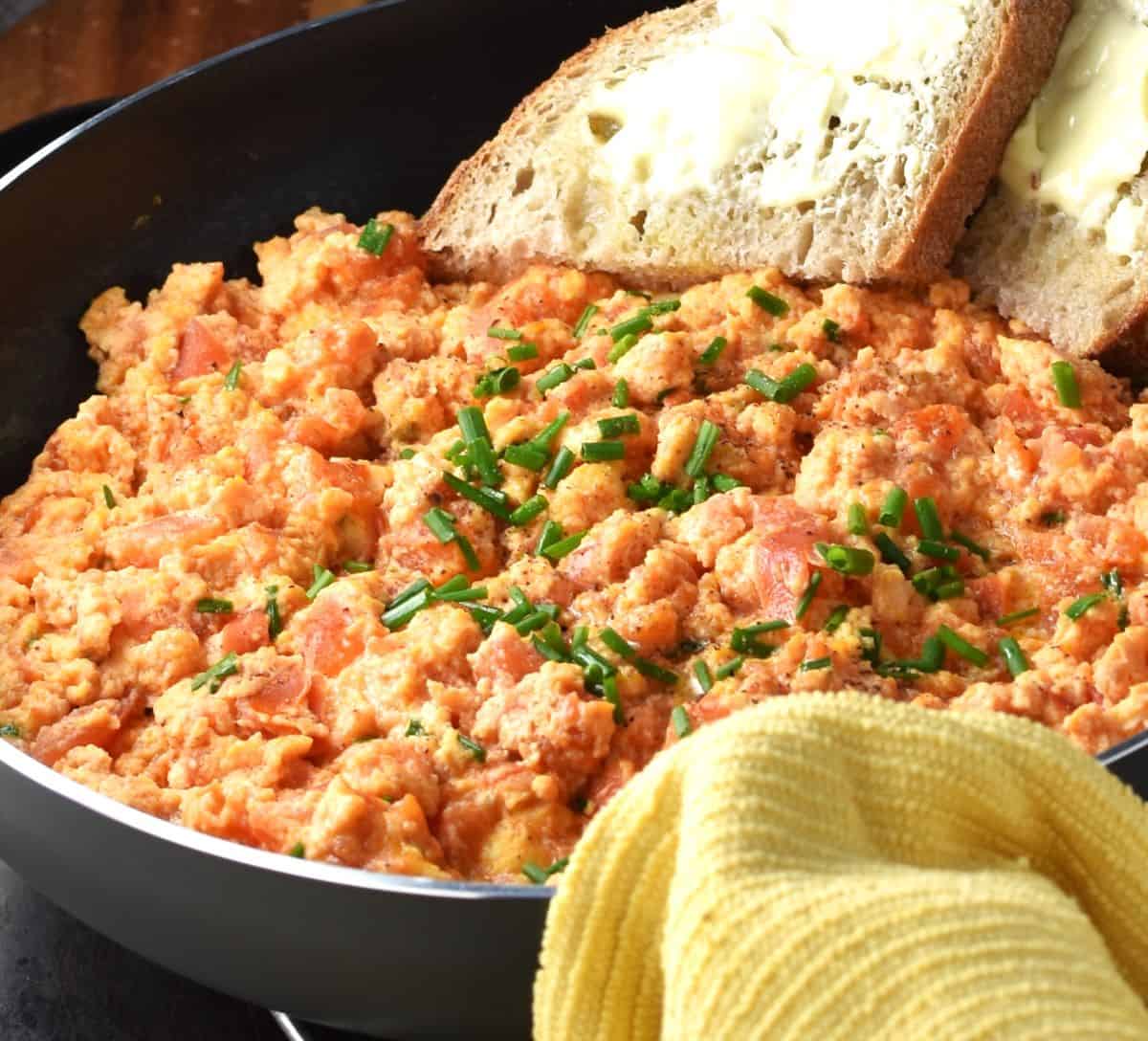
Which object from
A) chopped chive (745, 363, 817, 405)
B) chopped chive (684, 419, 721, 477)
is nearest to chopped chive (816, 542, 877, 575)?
chopped chive (684, 419, 721, 477)

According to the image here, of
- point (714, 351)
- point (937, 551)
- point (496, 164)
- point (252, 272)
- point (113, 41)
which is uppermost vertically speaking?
point (113, 41)

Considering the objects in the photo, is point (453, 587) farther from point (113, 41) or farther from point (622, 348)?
point (113, 41)

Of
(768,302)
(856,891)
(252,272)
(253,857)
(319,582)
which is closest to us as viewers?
(856,891)

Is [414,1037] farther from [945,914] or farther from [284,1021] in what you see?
[945,914]

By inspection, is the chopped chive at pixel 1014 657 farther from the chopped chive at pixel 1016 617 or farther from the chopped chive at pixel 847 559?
the chopped chive at pixel 847 559

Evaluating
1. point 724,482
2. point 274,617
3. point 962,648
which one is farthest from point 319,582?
point 962,648

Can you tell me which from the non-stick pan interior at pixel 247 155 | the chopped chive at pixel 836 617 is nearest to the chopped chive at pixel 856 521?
the chopped chive at pixel 836 617

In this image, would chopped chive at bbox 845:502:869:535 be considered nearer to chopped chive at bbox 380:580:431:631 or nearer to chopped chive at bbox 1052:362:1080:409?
chopped chive at bbox 1052:362:1080:409
